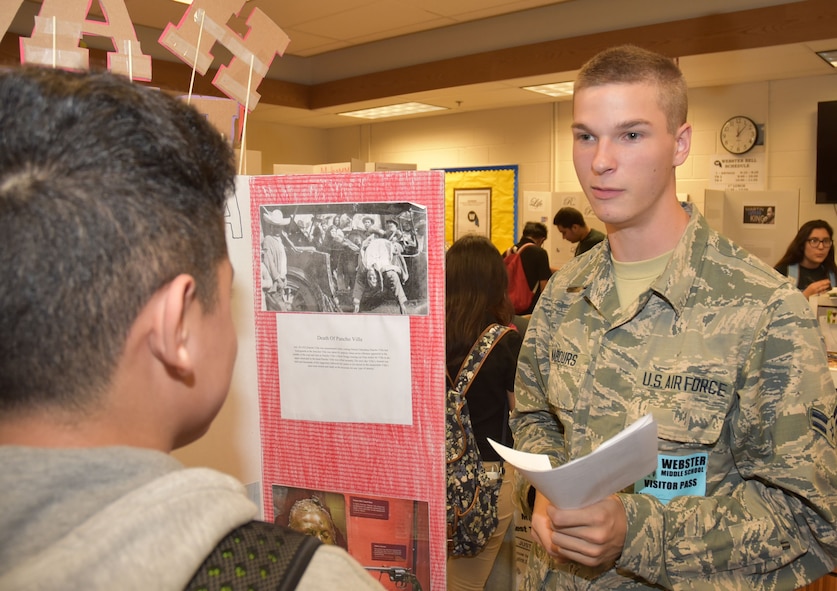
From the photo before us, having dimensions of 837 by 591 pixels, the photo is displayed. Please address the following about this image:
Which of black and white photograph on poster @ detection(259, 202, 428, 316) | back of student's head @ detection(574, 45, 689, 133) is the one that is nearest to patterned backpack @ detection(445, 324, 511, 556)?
black and white photograph on poster @ detection(259, 202, 428, 316)

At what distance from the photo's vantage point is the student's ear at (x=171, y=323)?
592mm

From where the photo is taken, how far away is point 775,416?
1.17m

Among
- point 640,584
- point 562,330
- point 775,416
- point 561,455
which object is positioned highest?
point 562,330

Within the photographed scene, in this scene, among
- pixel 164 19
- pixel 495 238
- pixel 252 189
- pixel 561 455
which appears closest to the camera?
pixel 252 189

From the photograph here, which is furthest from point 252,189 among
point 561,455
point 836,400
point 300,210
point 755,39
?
point 755,39

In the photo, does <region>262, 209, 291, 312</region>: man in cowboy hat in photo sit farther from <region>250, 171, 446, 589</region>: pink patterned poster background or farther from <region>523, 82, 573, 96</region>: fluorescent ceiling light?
<region>523, 82, 573, 96</region>: fluorescent ceiling light

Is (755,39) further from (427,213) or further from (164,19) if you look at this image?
(164,19)

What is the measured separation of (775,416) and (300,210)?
996 mm

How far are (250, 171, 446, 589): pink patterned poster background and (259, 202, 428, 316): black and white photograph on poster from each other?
15mm

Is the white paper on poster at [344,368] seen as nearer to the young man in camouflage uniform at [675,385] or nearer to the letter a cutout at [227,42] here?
the young man in camouflage uniform at [675,385]

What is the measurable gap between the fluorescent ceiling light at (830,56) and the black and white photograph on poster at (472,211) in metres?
3.74

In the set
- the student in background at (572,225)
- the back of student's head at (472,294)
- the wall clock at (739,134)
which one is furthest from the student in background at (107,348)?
the wall clock at (739,134)

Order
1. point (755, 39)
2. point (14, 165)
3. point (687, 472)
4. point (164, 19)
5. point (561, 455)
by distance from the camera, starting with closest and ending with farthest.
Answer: point (14, 165), point (687, 472), point (561, 455), point (755, 39), point (164, 19)

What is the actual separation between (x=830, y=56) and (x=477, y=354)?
432cm
